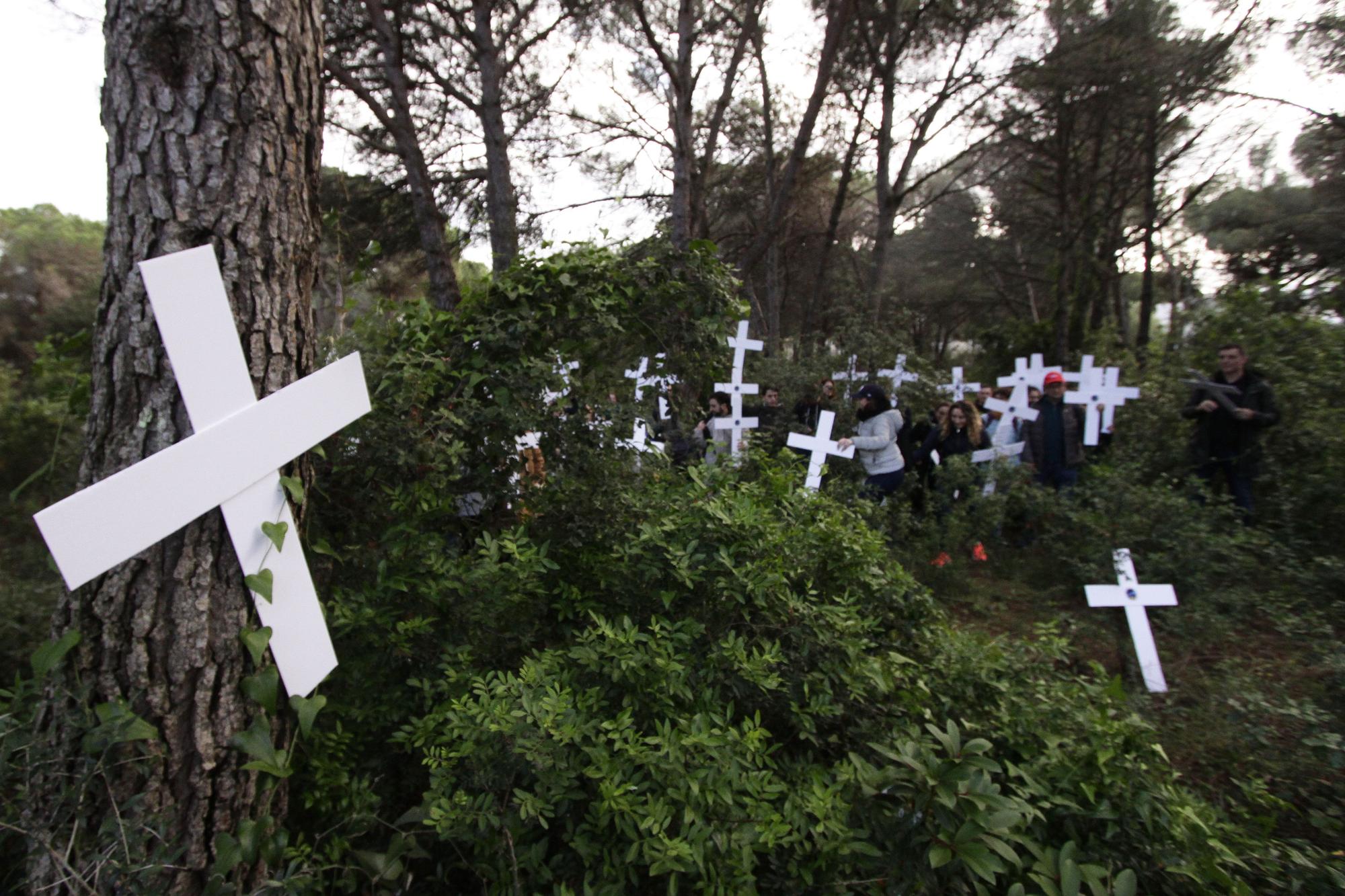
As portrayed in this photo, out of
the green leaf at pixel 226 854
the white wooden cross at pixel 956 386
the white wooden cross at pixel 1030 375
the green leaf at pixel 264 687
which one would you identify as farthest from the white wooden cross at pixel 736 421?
the green leaf at pixel 226 854

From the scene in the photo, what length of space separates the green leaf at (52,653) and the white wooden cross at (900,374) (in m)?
6.98

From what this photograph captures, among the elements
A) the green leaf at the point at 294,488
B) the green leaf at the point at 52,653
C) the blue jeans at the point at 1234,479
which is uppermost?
the green leaf at the point at 294,488

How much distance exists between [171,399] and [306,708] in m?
0.69

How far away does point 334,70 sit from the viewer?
6.67 metres

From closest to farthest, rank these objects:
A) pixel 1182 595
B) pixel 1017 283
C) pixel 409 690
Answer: pixel 409 690 → pixel 1182 595 → pixel 1017 283

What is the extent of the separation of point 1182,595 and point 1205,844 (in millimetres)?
3003

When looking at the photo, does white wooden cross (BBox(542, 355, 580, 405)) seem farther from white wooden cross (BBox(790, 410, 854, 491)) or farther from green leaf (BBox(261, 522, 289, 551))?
white wooden cross (BBox(790, 410, 854, 491))

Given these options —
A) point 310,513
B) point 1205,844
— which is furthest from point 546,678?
point 1205,844

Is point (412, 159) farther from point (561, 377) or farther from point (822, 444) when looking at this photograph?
point (561, 377)

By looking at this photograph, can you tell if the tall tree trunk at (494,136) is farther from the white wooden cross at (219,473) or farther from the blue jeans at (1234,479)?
the blue jeans at (1234,479)

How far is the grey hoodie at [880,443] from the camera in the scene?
18.4 feet

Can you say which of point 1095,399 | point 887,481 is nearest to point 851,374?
point 887,481

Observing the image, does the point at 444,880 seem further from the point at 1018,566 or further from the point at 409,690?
the point at 1018,566

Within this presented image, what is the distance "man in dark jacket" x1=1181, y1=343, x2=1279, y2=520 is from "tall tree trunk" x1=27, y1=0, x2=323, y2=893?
5.74 m
